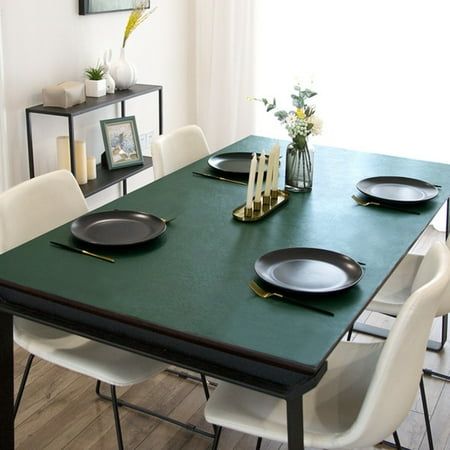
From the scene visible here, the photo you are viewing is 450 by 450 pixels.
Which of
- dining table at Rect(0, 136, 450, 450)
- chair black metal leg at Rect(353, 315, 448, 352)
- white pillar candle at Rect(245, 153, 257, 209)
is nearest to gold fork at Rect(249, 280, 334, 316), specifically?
dining table at Rect(0, 136, 450, 450)

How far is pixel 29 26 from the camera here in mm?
3461

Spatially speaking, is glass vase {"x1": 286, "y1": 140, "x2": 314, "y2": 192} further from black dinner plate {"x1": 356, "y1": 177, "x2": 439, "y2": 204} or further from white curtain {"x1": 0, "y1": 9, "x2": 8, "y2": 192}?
white curtain {"x1": 0, "y1": 9, "x2": 8, "y2": 192}

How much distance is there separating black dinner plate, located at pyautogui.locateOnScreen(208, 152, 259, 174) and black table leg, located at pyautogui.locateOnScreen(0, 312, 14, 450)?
107 cm

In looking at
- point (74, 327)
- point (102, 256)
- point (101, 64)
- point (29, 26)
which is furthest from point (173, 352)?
point (101, 64)

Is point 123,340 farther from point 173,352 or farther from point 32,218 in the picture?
point 32,218

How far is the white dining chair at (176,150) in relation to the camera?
10.2ft

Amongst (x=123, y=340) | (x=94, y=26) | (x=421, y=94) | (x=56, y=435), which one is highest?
(x=94, y=26)

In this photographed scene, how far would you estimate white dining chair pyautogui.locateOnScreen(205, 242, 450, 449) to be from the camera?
1.75 m

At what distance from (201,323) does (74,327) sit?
361mm

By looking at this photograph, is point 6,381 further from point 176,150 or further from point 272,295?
point 176,150

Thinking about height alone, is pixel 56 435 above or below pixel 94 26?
below

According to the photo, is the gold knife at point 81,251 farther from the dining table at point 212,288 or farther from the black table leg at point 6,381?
the black table leg at point 6,381

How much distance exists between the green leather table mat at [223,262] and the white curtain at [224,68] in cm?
210

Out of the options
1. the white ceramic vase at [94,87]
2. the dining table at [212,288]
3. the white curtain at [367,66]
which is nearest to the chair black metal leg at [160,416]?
the dining table at [212,288]
